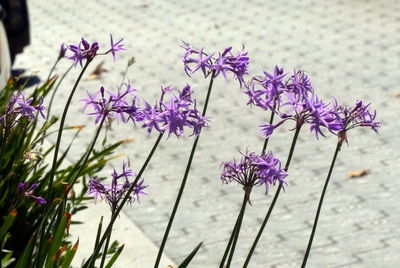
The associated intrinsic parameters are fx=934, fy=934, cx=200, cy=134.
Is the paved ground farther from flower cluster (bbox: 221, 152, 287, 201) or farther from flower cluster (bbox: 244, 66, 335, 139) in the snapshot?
flower cluster (bbox: 221, 152, 287, 201)

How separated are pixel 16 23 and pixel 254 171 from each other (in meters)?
8.53

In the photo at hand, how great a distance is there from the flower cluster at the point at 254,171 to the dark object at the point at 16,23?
8390 mm

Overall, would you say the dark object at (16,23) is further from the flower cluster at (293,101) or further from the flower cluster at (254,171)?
the flower cluster at (254,171)

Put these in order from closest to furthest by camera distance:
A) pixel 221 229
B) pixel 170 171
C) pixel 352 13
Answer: pixel 221 229
pixel 170 171
pixel 352 13

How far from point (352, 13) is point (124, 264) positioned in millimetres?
8105

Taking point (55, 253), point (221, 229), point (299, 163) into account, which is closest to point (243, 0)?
point (299, 163)

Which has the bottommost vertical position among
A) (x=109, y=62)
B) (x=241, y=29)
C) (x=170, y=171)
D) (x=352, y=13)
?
(x=170, y=171)

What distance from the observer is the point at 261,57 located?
11.0 meters

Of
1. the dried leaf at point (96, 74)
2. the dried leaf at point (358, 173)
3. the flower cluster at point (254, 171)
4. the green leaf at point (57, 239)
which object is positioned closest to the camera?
the flower cluster at point (254, 171)

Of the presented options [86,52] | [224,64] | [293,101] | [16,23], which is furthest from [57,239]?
[16,23]

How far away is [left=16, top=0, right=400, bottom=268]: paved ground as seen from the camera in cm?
631

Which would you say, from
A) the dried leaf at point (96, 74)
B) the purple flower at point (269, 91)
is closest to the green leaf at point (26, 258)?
the purple flower at point (269, 91)

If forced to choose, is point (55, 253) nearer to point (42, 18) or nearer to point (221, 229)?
point (221, 229)

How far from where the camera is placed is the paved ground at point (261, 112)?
20.7 ft
